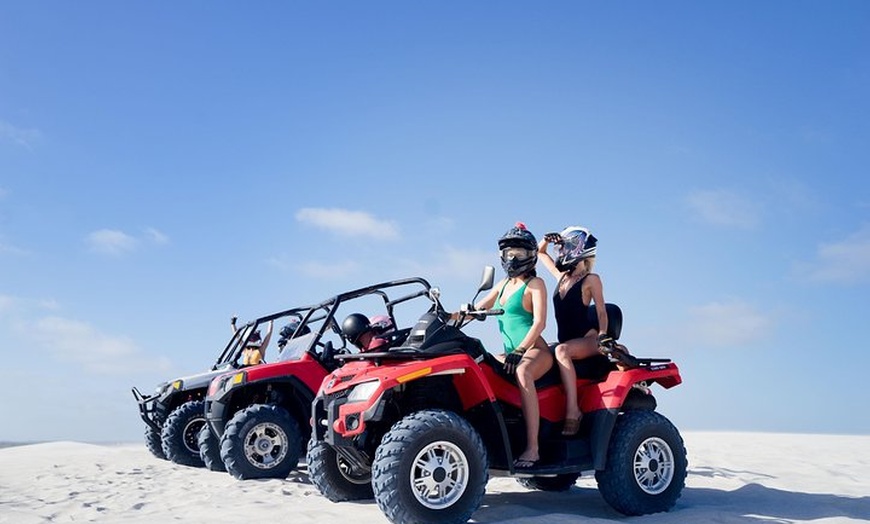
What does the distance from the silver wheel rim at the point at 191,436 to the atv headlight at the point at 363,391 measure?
6.87m

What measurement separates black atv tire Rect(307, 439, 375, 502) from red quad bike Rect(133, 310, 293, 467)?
5.10m

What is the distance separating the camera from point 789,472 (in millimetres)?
10891

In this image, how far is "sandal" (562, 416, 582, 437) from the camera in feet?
22.7

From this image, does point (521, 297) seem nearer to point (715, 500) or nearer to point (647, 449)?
point (647, 449)

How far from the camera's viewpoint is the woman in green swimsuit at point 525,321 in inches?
257

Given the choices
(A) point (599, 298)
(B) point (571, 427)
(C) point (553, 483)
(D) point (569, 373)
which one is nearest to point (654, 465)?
(B) point (571, 427)

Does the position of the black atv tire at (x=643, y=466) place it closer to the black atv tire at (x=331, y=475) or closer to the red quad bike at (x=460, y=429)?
the red quad bike at (x=460, y=429)

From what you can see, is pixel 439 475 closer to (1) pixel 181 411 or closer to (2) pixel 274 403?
(2) pixel 274 403

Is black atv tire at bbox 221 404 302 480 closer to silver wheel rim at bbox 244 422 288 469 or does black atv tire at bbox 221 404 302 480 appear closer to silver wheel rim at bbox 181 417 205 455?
silver wheel rim at bbox 244 422 288 469

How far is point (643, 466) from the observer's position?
23.2 ft

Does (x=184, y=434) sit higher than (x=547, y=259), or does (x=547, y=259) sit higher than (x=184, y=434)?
(x=547, y=259)

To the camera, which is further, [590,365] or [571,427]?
[590,365]

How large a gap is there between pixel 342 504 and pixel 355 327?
358 centimetres

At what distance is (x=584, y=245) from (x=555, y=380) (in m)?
1.39
